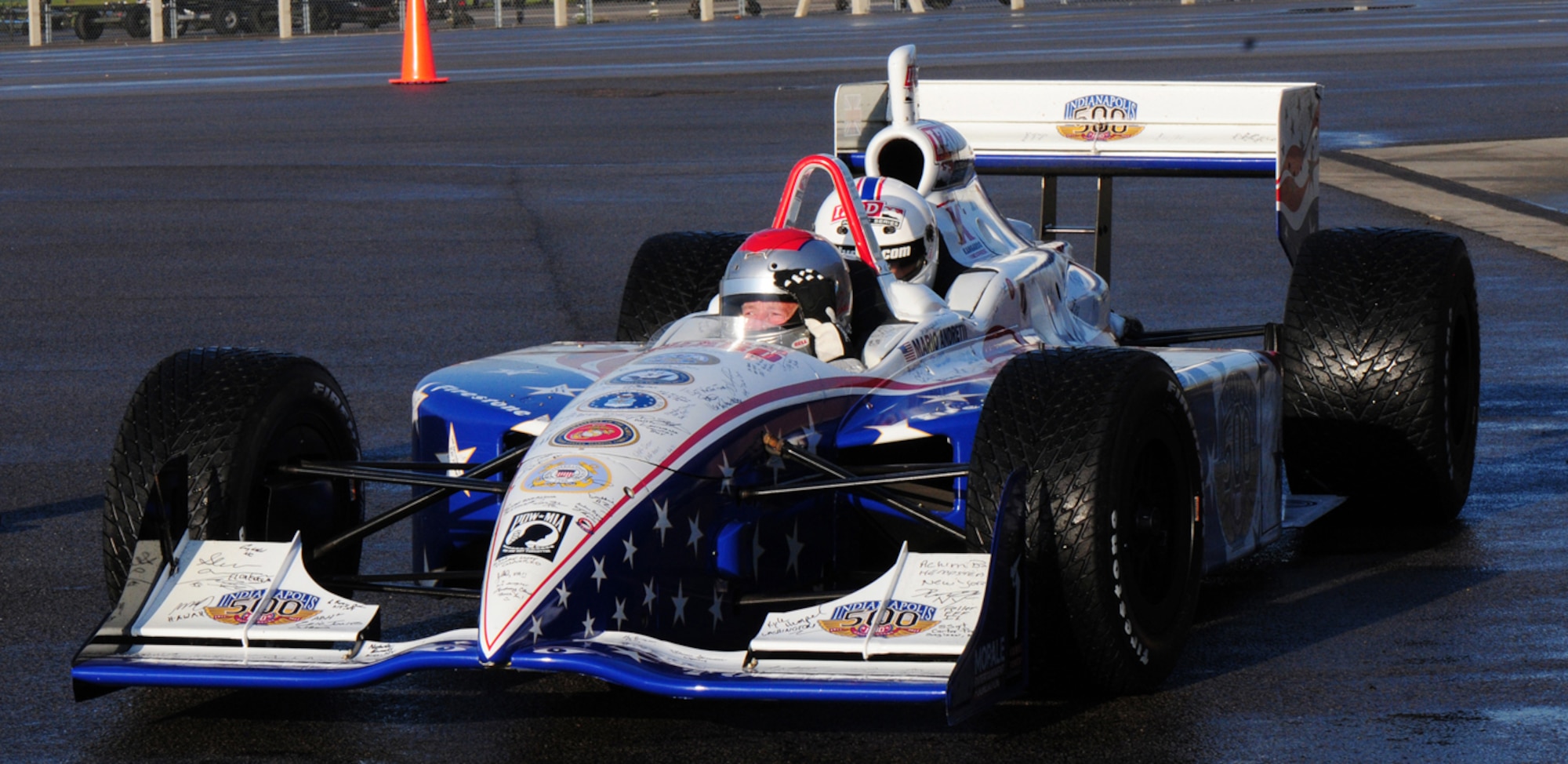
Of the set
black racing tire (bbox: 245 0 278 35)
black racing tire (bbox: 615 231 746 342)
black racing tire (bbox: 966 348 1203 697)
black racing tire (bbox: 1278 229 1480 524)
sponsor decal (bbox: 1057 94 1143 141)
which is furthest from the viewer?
black racing tire (bbox: 245 0 278 35)

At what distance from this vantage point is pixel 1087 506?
5746 mm

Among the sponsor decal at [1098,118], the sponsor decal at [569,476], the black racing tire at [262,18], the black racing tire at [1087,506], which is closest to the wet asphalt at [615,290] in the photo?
the black racing tire at [1087,506]

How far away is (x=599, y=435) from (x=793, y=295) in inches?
45.7

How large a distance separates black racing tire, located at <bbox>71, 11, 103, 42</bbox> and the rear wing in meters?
40.7

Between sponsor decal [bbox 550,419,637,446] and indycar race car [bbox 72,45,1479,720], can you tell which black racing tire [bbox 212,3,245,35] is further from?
sponsor decal [bbox 550,419,637,446]

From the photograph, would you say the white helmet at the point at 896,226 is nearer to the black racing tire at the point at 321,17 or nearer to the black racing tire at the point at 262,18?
the black racing tire at the point at 262,18

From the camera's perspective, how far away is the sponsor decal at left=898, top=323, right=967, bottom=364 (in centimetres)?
696

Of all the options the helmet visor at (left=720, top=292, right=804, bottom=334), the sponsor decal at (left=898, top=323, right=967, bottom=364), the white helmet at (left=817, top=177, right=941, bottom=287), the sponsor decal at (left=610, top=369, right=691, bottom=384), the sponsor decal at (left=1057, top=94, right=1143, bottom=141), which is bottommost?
the sponsor decal at (left=898, top=323, right=967, bottom=364)

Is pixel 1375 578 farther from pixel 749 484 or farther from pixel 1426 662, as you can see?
pixel 749 484

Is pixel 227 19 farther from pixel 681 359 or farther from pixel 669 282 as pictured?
pixel 681 359

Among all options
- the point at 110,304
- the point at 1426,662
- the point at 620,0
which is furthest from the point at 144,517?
the point at 620,0

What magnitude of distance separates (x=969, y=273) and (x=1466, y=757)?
282 centimetres

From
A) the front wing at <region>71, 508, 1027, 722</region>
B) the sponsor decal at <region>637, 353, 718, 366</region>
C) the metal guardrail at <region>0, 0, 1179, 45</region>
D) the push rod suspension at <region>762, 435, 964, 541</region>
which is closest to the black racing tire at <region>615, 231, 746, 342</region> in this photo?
the sponsor decal at <region>637, 353, 718, 366</region>

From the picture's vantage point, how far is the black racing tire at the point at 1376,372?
7.89 m
